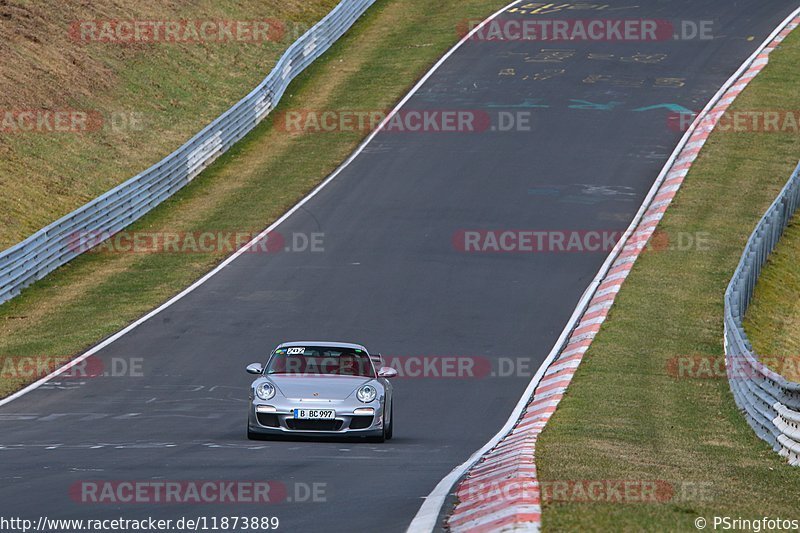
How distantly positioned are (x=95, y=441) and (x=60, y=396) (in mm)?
4763

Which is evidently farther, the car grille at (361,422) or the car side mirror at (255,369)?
the car side mirror at (255,369)

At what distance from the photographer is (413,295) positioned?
88.6ft

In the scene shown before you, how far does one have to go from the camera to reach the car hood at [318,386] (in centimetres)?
1614

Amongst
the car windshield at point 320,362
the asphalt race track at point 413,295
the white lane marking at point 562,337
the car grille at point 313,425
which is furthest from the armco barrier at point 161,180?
the car grille at point 313,425

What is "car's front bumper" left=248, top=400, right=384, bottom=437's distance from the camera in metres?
16.0

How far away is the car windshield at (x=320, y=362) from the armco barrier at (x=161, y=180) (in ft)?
38.8

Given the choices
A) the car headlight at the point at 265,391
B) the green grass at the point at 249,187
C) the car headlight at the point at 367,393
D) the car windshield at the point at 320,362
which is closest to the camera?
the car headlight at the point at 265,391

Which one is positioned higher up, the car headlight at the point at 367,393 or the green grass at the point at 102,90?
the green grass at the point at 102,90

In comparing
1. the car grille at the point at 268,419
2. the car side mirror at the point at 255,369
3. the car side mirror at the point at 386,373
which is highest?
A: the car side mirror at the point at 255,369

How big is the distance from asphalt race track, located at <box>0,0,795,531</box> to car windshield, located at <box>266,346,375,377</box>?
1040mm

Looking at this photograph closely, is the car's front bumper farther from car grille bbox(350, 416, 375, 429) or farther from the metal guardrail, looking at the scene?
the metal guardrail

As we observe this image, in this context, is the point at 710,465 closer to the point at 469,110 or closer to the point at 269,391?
the point at 269,391

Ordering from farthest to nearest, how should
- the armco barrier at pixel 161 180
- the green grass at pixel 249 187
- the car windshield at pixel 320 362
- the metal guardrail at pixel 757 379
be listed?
the armco barrier at pixel 161 180 < the green grass at pixel 249 187 < the car windshield at pixel 320 362 < the metal guardrail at pixel 757 379

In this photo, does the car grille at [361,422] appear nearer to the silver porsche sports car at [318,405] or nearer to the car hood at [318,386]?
the silver porsche sports car at [318,405]
